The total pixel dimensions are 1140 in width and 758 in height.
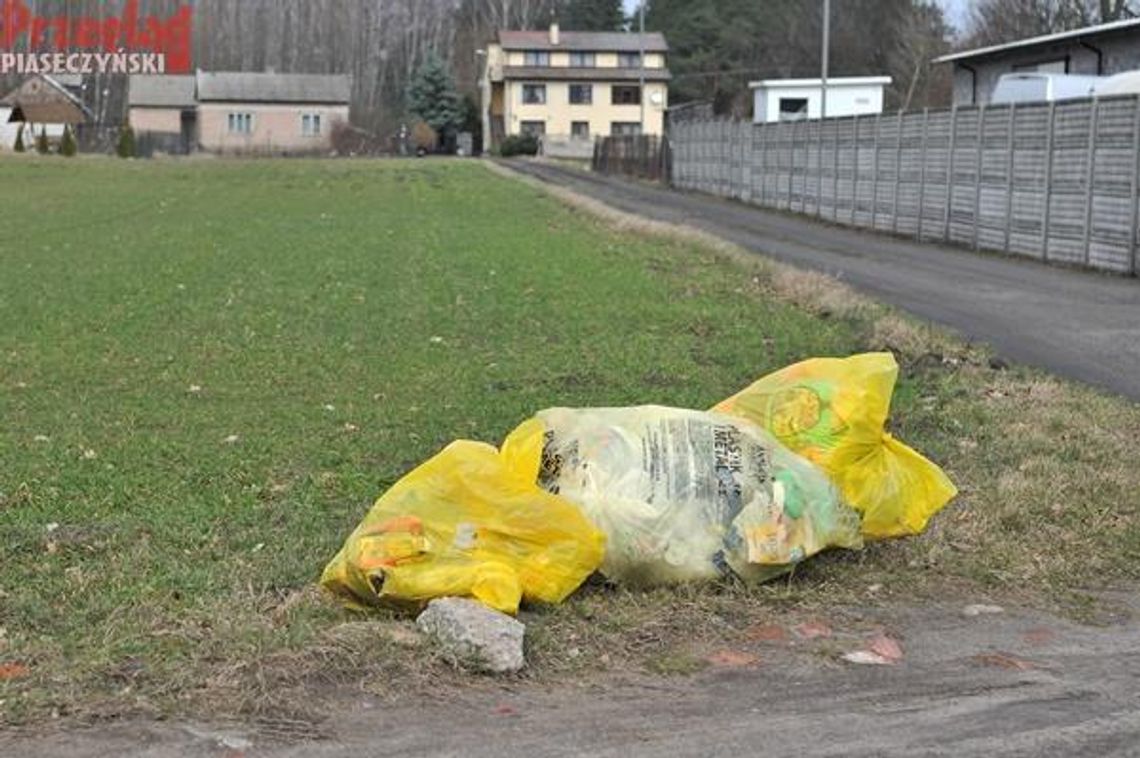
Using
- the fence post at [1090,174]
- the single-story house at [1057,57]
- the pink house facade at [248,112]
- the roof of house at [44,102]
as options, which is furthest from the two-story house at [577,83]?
the fence post at [1090,174]

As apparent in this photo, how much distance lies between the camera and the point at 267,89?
10469 centimetres

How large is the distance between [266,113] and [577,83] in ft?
80.8

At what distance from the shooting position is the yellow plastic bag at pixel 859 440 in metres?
5.61

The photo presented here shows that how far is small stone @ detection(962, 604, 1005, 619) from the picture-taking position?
5109mm

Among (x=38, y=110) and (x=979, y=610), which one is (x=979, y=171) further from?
(x=38, y=110)

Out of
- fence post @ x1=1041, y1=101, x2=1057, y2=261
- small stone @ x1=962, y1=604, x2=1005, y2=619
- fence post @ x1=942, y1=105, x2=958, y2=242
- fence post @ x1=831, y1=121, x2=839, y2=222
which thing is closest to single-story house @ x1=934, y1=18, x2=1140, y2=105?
fence post @ x1=831, y1=121, x2=839, y2=222

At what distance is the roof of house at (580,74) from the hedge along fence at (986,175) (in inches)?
2597

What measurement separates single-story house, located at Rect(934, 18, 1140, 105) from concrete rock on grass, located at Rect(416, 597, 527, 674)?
112 ft

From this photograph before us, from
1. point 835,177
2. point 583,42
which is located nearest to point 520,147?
point 583,42

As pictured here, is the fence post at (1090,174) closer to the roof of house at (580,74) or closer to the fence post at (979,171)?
the fence post at (979,171)

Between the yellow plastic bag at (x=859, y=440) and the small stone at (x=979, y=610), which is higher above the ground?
the yellow plastic bag at (x=859, y=440)

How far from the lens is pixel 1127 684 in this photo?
14.4 ft

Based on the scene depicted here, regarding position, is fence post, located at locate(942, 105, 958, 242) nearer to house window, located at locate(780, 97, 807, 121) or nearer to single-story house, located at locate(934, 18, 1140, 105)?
single-story house, located at locate(934, 18, 1140, 105)

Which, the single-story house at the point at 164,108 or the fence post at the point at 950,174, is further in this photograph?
the single-story house at the point at 164,108
